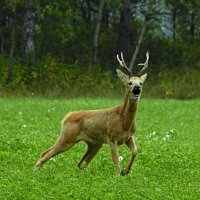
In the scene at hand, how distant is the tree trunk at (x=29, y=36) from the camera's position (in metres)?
34.8

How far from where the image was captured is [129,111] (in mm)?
12258

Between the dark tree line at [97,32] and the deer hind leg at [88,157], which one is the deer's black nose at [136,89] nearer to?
the deer hind leg at [88,157]

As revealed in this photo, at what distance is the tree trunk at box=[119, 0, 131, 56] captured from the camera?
125 feet

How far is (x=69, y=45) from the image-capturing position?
129 feet

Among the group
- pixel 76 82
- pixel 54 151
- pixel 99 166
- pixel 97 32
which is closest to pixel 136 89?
pixel 54 151

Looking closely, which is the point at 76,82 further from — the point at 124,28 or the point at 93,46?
the point at 124,28

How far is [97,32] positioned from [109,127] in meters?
25.2

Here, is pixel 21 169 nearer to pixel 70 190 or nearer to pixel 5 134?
pixel 70 190

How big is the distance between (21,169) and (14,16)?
81.1 feet

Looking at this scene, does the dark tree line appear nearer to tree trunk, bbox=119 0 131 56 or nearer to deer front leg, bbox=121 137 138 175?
tree trunk, bbox=119 0 131 56

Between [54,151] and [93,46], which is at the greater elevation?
[93,46]

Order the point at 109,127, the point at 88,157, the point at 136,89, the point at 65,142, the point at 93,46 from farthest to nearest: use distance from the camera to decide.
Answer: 1. the point at 93,46
2. the point at 88,157
3. the point at 65,142
4. the point at 109,127
5. the point at 136,89

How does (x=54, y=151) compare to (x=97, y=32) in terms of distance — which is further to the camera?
(x=97, y=32)

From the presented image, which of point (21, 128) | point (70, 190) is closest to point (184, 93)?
point (21, 128)
